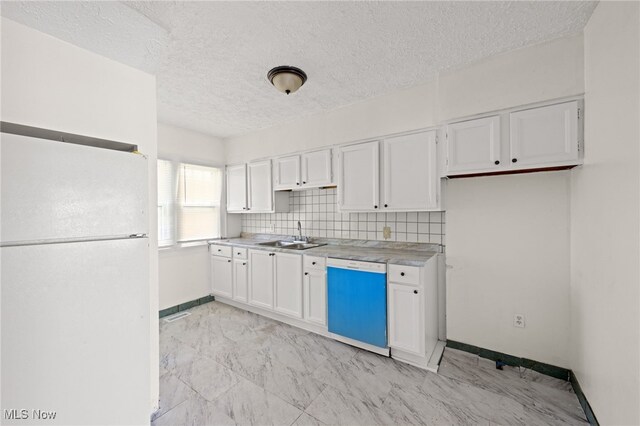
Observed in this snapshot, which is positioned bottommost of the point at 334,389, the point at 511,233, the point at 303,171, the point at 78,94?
the point at 334,389

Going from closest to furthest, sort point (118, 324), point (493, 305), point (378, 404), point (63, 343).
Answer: point (63, 343) → point (118, 324) → point (378, 404) → point (493, 305)

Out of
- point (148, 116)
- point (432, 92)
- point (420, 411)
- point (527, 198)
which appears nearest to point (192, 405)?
point (420, 411)

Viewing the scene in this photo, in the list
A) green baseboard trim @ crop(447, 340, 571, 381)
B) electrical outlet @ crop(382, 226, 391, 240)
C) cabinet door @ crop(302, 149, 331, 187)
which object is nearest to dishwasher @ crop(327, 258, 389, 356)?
electrical outlet @ crop(382, 226, 391, 240)

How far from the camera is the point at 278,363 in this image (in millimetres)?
2324

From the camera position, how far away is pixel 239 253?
11.6 feet

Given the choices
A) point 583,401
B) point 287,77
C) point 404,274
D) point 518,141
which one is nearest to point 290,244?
point 404,274

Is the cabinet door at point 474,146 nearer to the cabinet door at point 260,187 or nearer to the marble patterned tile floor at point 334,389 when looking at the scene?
the marble patterned tile floor at point 334,389

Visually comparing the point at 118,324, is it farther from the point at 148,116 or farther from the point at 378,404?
the point at 378,404

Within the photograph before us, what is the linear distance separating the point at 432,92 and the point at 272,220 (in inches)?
107

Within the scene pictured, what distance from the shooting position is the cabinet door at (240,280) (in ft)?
11.4

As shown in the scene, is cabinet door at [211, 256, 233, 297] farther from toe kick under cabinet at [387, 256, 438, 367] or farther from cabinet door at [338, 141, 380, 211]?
toe kick under cabinet at [387, 256, 438, 367]

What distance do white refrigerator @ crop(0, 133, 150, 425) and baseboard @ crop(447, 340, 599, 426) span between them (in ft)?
8.29
